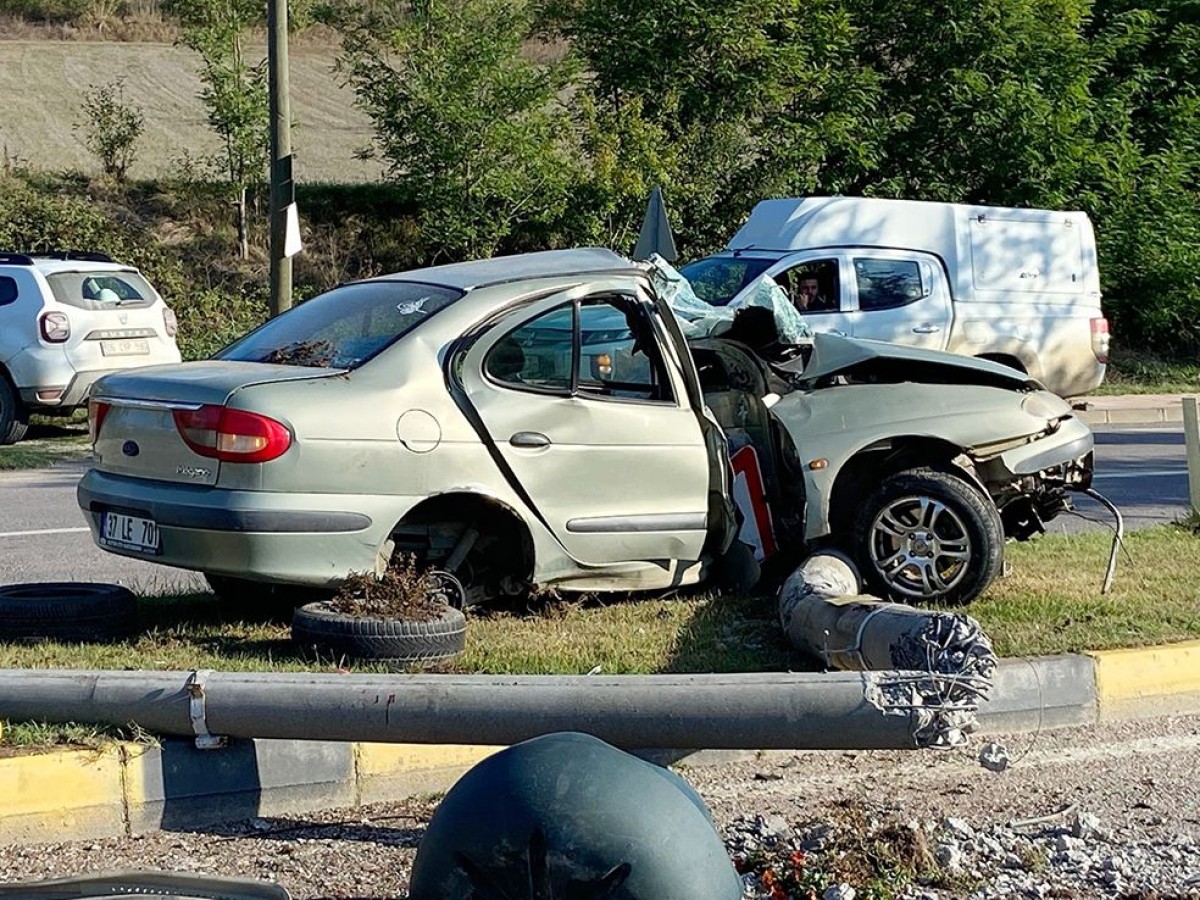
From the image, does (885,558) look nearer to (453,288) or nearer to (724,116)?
(453,288)

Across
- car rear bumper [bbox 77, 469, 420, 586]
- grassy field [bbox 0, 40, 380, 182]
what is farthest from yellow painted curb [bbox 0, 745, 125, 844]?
grassy field [bbox 0, 40, 380, 182]

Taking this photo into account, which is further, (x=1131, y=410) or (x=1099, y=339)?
(x=1131, y=410)

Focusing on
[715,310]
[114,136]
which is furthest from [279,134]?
[715,310]

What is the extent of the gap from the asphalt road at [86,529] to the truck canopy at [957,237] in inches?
82.1

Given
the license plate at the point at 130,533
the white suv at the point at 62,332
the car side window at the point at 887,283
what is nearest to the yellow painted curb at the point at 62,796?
the license plate at the point at 130,533

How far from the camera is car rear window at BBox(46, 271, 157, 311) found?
Answer: 15.4 m

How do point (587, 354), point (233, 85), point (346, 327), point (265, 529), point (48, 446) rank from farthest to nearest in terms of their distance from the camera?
point (233, 85), point (48, 446), point (587, 354), point (346, 327), point (265, 529)

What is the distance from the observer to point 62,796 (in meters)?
4.60

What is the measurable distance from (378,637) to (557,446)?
124 centimetres

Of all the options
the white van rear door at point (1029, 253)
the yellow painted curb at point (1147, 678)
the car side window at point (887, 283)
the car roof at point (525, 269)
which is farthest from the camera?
the white van rear door at point (1029, 253)

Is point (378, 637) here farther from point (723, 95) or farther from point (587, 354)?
point (723, 95)

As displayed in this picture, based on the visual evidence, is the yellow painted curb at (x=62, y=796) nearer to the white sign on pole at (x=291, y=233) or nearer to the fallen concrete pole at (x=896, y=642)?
the fallen concrete pole at (x=896, y=642)

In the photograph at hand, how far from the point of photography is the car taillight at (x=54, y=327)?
1508 centimetres

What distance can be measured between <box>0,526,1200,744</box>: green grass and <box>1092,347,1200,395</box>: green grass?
1534 cm
